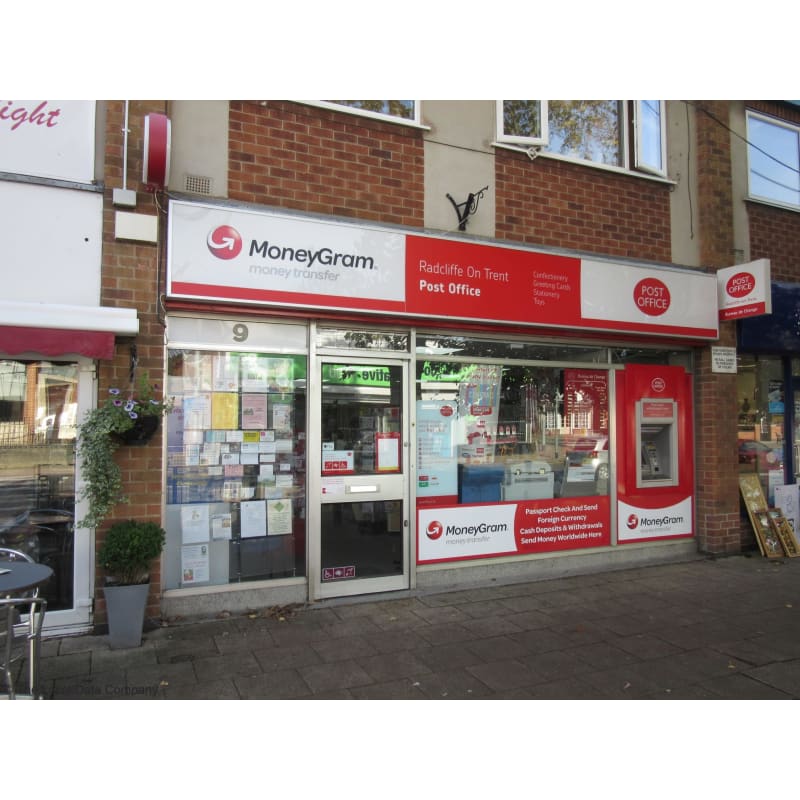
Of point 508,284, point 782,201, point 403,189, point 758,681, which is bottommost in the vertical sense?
point 758,681

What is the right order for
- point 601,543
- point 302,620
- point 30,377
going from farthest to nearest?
point 601,543 → point 302,620 → point 30,377

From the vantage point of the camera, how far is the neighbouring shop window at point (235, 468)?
16.9 ft

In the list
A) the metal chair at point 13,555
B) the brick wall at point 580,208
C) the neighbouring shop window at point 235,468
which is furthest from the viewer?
the brick wall at point 580,208

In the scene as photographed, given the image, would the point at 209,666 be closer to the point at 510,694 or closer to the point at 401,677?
the point at 401,677

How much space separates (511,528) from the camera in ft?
21.0

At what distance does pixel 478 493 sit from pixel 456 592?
3.43 feet

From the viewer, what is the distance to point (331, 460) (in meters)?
5.60

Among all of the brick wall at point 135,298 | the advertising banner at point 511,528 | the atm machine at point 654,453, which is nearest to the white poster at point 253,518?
the brick wall at point 135,298

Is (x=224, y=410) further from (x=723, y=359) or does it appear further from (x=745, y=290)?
(x=745, y=290)

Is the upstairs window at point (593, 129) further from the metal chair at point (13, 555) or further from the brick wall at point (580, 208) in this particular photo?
the metal chair at point (13, 555)

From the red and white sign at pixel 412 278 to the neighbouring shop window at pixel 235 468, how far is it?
68cm

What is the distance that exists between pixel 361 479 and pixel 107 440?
2213mm

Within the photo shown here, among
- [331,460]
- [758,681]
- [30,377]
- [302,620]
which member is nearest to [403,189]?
[331,460]

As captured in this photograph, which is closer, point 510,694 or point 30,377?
point 510,694
